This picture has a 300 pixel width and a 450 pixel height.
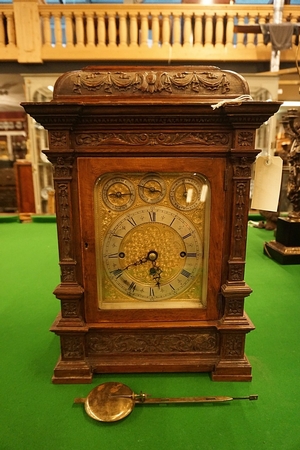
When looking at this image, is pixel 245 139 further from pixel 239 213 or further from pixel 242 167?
pixel 239 213

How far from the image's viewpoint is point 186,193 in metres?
1.46

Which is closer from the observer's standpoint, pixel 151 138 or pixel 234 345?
pixel 151 138

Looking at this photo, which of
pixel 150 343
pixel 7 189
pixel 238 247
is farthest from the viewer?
pixel 7 189

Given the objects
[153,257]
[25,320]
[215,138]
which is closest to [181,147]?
[215,138]

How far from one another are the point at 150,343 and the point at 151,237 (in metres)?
0.49

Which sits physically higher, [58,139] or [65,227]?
[58,139]

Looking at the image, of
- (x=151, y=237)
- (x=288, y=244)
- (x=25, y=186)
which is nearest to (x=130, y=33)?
(x=25, y=186)

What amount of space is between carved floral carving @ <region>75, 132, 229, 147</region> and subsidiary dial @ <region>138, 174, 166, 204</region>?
0.15 meters

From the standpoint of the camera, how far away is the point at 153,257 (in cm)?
151

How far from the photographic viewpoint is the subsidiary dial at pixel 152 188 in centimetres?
144

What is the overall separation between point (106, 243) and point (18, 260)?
6.40ft

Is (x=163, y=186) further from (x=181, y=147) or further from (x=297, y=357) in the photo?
(x=297, y=357)

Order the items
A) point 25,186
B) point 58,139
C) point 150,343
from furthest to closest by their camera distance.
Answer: point 25,186 < point 150,343 < point 58,139

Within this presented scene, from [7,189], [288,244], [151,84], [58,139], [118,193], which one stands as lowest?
[288,244]
